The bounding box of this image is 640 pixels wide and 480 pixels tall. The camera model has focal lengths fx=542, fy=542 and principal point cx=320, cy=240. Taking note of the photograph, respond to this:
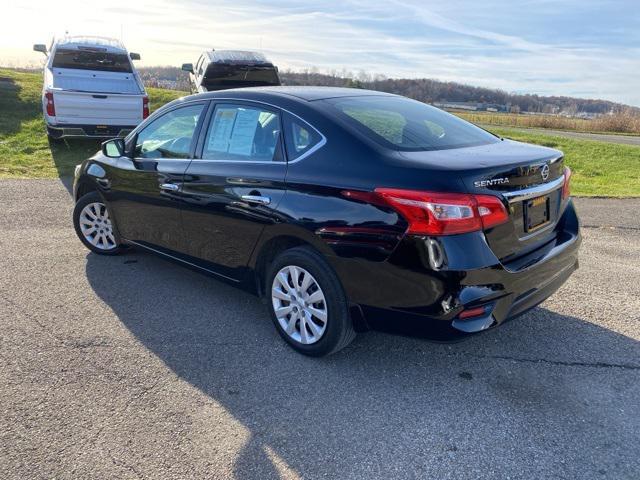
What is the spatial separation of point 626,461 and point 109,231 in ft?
15.0

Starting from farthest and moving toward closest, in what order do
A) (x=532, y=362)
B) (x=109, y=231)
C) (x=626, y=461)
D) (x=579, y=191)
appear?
(x=579, y=191) → (x=109, y=231) → (x=532, y=362) → (x=626, y=461)

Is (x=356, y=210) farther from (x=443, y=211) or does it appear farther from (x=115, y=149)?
(x=115, y=149)

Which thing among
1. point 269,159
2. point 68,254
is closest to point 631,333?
point 269,159

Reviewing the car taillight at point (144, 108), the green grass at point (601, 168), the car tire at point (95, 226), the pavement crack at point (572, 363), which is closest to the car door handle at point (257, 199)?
the pavement crack at point (572, 363)

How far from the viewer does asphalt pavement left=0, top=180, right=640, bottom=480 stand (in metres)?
2.58

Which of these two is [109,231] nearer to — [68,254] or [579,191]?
[68,254]

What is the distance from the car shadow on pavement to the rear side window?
1314 millimetres

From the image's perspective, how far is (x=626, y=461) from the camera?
2.59 m

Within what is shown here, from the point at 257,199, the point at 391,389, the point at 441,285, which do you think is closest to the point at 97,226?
→ the point at 257,199

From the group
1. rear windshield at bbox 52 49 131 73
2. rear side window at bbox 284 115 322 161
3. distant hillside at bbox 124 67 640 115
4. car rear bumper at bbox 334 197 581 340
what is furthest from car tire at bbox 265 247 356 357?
distant hillside at bbox 124 67 640 115

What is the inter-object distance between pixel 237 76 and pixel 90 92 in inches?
169

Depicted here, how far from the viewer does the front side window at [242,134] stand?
3.66 m

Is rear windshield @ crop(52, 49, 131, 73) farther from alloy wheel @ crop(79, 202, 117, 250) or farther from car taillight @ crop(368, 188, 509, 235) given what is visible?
car taillight @ crop(368, 188, 509, 235)

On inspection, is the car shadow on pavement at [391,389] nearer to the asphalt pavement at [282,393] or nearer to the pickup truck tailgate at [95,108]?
the asphalt pavement at [282,393]
